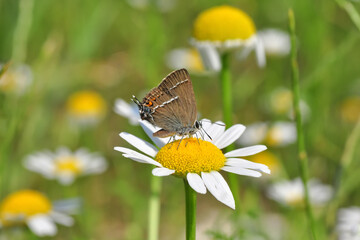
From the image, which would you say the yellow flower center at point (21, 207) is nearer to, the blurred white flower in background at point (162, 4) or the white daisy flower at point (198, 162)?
the white daisy flower at point (198, 162)

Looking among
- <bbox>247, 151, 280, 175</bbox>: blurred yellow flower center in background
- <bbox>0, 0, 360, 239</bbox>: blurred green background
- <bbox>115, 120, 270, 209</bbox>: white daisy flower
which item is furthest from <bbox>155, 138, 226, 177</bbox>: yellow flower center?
<bbox>247, 151, 280, 175</bbox>: blurred yellow flower center in background

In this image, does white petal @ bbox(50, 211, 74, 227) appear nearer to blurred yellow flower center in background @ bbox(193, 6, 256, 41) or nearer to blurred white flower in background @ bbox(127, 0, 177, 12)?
blurred yellow flower center in background @ bbox(193, 6, 256, 41)

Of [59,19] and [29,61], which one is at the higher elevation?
[59,19]

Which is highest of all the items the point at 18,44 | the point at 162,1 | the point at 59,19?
the point at 162,1

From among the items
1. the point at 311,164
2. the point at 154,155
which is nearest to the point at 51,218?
the point at 154,155

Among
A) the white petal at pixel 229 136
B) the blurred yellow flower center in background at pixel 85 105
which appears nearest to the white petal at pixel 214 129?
the white petal at pixel 229 136

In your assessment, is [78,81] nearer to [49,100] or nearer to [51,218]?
[49,100]

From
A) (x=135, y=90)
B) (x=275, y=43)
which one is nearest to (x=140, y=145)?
(x=135, y=90)
